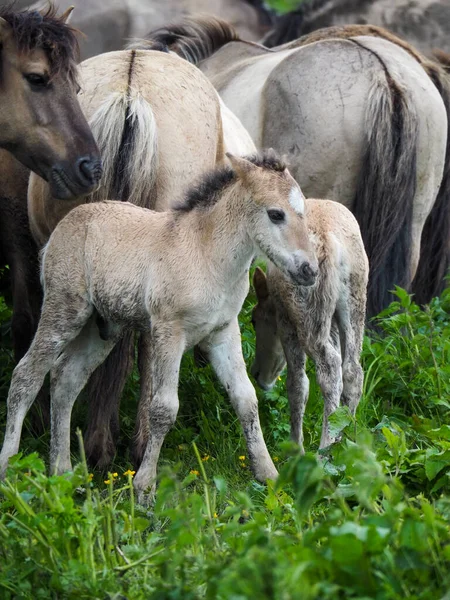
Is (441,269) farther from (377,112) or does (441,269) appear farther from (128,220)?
(128,220)

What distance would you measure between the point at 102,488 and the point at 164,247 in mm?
1206

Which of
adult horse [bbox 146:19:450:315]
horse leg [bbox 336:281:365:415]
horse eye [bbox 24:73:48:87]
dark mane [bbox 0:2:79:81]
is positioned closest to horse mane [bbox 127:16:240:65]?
adult horse [bbox 146:19:450:315]

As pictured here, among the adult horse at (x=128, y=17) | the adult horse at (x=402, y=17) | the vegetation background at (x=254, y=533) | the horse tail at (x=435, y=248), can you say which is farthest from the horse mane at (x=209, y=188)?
the adult horse at (x=128, y=17)

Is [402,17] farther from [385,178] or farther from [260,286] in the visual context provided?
[260,286]

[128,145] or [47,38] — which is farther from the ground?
[47,38]

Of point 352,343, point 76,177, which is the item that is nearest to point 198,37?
point 76,177

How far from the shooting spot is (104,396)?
488 cm

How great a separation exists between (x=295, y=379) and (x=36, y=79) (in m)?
1.80

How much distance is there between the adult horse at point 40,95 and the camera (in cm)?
465

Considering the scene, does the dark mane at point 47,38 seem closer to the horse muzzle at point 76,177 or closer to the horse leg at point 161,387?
the horse muzzle at point 76,177

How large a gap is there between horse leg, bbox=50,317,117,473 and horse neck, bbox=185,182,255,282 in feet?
2.41

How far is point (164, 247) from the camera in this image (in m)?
4.19

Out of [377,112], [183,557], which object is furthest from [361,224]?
[183,557]

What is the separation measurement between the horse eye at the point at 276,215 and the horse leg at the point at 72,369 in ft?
3.44
